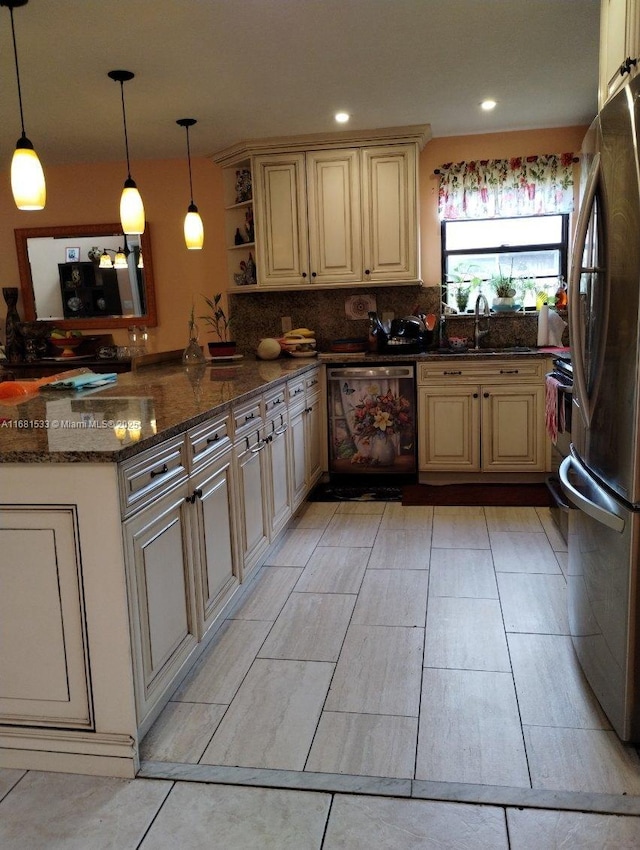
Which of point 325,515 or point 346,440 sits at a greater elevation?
point 346,440

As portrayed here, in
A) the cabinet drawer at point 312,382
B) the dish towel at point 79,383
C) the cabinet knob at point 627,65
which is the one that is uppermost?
the cabinet knob at point 627,65

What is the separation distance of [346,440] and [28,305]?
2.92 m

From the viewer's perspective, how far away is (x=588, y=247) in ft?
6.88

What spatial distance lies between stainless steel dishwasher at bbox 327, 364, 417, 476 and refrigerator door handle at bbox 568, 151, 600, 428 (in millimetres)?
2623

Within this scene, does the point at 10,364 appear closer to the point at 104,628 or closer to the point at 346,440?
the point at 346,440

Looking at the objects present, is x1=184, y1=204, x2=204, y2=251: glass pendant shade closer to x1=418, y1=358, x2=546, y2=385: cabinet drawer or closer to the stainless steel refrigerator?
x1=418, y1=358, x2=546, y2=385: cabinet drawer

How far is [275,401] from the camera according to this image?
3572mm

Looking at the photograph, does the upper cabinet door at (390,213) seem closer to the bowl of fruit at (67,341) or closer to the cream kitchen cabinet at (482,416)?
the cream kitchen cabinet at (482,416)

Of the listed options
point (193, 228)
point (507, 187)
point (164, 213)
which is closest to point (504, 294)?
point (507, 187)

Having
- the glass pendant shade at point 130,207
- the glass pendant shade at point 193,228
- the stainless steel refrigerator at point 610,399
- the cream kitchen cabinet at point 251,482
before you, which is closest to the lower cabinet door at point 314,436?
the cream kitchen cabinet at point 251,482

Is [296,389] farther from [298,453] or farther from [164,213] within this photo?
[164,213]

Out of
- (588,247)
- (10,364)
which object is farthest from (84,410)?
(10,364)

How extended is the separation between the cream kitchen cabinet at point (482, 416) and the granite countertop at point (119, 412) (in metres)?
1.09

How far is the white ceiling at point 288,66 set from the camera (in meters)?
2.88
